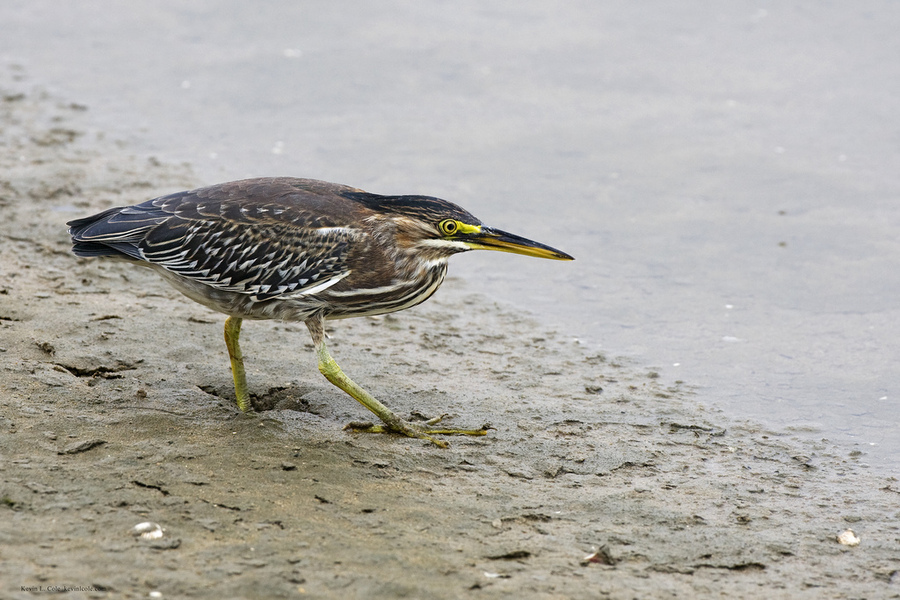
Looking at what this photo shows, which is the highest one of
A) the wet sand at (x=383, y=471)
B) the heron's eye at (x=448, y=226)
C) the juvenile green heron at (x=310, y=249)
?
the heron's eye at (x=448, y=226)

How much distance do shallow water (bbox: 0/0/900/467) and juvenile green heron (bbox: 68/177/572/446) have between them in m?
2.11

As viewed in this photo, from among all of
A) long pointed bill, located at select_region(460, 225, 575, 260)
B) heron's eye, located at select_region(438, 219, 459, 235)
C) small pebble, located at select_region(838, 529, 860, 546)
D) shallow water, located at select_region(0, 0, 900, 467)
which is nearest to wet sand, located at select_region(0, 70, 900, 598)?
small pebble, located at select_region(838, 529, 860, 546)

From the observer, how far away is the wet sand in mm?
4129

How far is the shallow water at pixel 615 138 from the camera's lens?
745cm

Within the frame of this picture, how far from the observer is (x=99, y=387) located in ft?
Answer: 19.4

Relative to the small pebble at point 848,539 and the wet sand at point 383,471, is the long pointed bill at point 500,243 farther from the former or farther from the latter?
the small pebble at point 848,539

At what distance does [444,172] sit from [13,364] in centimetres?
494

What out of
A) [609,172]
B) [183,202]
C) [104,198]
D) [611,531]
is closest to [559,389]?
[611,531]

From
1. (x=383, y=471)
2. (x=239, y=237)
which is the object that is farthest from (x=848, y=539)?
(x=239, y=237)

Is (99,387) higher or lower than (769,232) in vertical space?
lower

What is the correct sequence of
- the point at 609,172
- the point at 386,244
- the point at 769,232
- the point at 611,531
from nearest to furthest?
the point at 611,531 → the point at 386,244 → the point at 769,232 → the point at 609,172

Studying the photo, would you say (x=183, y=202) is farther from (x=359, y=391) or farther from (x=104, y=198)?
(x=104, y=198)

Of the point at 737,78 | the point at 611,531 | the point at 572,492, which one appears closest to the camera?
the point at 611,531

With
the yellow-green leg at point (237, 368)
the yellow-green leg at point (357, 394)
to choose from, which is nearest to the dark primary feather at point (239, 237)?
the yellow-green leg at point (357, 394)
